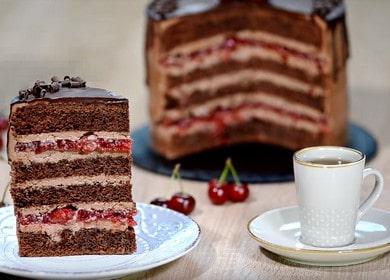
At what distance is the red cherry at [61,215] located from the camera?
3418mm

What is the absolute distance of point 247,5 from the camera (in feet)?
16.4

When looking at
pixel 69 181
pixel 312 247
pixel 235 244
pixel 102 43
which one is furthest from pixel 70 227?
pixel 102 43

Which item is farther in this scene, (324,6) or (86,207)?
(324,6)

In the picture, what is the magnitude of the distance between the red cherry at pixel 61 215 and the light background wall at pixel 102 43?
1607mm

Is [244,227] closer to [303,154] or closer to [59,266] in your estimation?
[303,154]

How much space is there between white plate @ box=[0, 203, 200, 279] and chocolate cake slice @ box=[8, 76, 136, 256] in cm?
6

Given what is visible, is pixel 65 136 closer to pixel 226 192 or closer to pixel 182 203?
pixel 182 203

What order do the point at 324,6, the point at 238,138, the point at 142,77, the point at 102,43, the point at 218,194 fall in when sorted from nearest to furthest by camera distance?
the point at 218,194 → the point at 324,6 → the point at 238,138 → the point at 142,77 → the point at 102,43

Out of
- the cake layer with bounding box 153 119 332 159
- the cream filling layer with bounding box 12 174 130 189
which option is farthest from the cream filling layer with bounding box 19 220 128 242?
the cake layer with bounding box 153 119 332 159

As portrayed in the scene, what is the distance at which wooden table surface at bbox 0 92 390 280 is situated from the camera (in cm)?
337

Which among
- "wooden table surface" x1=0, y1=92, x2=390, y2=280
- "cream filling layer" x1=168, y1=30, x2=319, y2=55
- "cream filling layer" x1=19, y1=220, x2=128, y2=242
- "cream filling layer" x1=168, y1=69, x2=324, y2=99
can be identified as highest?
"cream filling layer" x1=168, y1=30, x2=319, y2=55

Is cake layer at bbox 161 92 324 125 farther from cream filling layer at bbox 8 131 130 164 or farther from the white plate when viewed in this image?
cream filling layer at bbox 8 131 130 164

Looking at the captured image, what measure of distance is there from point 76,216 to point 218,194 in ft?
2.78

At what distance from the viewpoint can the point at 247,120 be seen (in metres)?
5.24
